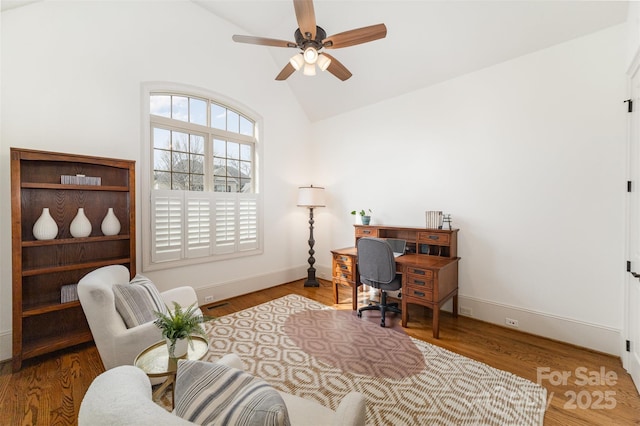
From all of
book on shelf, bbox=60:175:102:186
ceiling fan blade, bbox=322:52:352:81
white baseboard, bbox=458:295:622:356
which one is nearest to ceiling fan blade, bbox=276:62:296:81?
ceiling fan blade, bbox=322:52:352:81

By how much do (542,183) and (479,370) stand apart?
2049 millimetres

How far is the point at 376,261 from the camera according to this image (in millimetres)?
3125

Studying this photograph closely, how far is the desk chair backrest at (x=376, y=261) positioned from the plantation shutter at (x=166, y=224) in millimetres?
2401

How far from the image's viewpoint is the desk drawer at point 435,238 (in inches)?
131

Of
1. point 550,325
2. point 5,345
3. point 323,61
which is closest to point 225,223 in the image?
point 5,345

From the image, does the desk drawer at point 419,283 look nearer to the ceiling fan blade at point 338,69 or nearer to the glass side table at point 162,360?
the glass side table at point 162,360

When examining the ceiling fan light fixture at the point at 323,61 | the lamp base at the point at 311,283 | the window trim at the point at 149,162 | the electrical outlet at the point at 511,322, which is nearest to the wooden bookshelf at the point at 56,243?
the window trim at the point at 149,162

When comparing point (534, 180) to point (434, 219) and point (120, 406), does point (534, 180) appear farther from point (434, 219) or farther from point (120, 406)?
point (120, 406)

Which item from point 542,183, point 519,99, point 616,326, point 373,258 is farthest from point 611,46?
point 373,258

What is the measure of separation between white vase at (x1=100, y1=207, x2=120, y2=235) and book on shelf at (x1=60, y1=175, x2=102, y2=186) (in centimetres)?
31

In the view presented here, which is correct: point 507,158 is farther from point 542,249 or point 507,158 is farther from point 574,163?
point 542,249

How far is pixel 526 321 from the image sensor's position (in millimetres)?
2980

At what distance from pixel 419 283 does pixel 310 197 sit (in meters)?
2.29

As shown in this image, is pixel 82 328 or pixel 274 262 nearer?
pixel 82 328
